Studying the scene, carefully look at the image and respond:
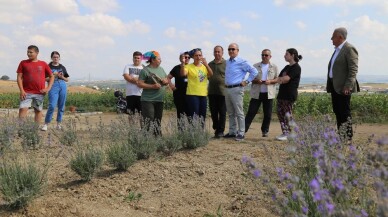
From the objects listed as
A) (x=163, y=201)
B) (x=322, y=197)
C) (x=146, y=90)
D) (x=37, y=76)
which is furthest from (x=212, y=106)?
(x=322, y=197)

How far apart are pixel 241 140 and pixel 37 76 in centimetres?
378

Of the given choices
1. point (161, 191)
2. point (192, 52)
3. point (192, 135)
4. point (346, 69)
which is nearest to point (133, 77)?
point (192, 52)

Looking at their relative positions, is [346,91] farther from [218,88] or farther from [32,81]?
[32,81]

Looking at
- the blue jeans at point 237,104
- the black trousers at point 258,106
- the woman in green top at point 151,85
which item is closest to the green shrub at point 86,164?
the woman in green top at point 151,85

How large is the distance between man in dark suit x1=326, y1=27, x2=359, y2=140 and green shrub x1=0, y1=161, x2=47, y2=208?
13.1ft

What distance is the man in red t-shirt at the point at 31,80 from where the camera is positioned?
702 cm

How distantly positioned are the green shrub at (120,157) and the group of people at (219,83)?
1331mm

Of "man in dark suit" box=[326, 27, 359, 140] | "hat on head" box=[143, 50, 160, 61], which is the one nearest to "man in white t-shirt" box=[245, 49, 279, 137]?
"man in dark suit" box=[326, 27, 359, 140]

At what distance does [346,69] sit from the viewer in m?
5.56

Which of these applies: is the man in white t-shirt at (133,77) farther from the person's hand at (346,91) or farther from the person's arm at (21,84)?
the person's hand at (346,91)

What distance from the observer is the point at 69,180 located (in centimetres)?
419

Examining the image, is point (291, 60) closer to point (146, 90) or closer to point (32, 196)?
point (146, 90)

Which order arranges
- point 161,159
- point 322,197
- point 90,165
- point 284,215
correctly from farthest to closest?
point 161,159 → point 90,165 → point 284,215 → point 322,197

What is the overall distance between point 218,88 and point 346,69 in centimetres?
219
